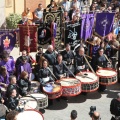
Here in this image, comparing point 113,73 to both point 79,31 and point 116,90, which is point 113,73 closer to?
point 116,90

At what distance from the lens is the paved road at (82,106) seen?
11.2m

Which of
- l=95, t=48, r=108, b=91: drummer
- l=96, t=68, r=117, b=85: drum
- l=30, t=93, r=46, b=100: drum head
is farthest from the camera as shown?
l=95, t=48, r=108, b=91: drummer

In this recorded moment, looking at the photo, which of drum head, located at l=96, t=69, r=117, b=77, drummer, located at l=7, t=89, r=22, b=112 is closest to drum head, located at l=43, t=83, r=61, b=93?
drummer, located at l=7, t=89, r=22, b=112

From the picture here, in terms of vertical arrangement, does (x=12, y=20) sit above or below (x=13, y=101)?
above

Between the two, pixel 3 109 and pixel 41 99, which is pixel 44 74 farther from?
pixel 3 109

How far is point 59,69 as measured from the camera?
40.0 ft

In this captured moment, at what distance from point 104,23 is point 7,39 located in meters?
4.35

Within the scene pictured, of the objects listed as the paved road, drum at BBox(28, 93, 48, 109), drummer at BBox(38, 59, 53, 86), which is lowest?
the paved road

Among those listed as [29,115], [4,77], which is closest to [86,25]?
[4,77]

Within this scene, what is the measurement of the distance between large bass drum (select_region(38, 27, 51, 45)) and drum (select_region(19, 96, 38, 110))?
4.54 meters

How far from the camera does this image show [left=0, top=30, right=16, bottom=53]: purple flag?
12711 millimetres

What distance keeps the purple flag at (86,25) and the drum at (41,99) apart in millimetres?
4528

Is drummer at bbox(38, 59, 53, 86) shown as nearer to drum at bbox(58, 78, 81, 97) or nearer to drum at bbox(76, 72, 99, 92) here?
drum at bbox(58, 78, 81, 97)

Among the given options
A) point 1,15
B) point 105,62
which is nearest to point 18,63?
point 105,62
